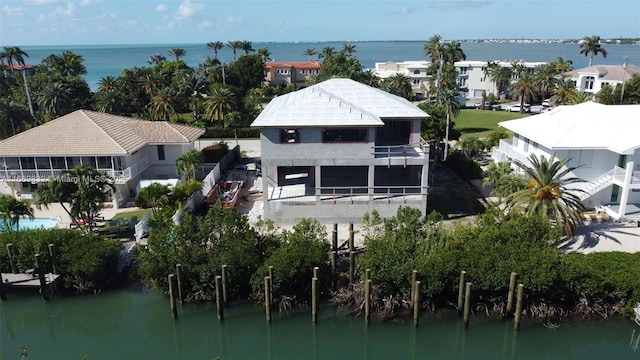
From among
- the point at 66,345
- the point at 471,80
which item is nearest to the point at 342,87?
the point at 66,345

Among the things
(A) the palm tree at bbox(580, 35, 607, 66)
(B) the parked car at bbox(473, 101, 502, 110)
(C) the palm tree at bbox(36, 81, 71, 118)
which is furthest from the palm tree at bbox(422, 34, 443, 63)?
(C) the palm tree at bbox(36, 81, 71, 118)

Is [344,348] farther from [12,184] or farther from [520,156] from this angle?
[12,184]

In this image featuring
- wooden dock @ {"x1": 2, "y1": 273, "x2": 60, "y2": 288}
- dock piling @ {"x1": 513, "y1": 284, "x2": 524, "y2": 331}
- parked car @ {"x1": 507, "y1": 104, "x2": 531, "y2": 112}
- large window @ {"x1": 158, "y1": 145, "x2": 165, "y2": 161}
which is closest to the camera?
dock piling @ {"x1": 513, "y1": 284, "x2": 524, "y2": 331}

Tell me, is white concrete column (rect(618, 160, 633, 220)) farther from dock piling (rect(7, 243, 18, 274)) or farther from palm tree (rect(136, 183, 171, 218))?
dock piling (rect(7, 243, 18, 274))

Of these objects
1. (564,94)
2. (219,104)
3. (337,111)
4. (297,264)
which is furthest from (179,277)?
(564,94)

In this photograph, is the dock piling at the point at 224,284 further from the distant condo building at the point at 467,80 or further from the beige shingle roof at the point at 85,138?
the distant condo building at the point at 467,80

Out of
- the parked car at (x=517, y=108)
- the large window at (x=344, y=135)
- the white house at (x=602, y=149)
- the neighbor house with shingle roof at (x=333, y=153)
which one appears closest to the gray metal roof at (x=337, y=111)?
the neighbor house with shingle roof at (x=333, y=153)
